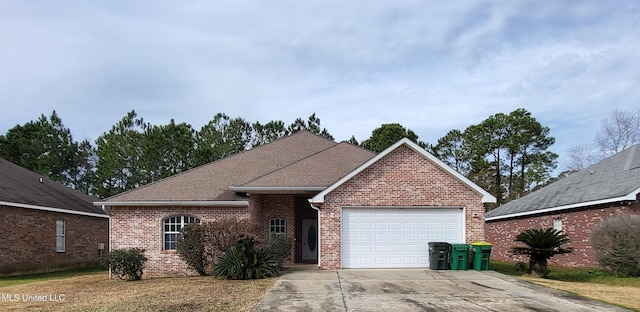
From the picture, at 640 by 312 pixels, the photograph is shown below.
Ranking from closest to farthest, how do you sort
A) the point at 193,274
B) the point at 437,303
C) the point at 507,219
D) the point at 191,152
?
the point at 437,303 → the point at 193,274 → the point at 507,219 → the point at 191,152

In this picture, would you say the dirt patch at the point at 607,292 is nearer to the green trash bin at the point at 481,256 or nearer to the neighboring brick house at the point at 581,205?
the green trash bin at the point at 481,256

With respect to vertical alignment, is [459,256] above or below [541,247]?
below

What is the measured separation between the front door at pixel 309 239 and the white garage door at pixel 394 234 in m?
4.54

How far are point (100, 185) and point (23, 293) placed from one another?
30.3m

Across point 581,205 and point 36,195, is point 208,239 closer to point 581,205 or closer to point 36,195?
point 36,195

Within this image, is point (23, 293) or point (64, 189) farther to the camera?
point (64, 189)

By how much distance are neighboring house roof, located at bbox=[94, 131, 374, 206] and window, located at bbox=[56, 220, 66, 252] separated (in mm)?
8027

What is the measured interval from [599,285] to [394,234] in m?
6.35

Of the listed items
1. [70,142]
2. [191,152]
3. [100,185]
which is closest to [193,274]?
[191,152]

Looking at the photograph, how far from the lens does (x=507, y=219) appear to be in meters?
29.5

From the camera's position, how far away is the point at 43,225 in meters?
23.6

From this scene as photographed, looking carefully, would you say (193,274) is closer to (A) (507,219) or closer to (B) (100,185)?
(A) (507,219)

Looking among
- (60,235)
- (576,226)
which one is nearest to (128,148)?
(60,235)

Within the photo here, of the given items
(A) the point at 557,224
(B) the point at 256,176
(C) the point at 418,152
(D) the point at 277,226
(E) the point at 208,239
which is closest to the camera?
(E) the point at 208,239
